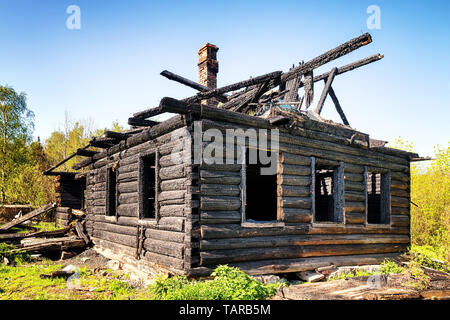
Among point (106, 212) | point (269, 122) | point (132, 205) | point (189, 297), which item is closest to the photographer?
point (189, 297)

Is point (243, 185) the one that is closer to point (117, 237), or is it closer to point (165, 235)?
point (165, 235)

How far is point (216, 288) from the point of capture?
5.35m

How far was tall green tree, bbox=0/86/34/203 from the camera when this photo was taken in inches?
962

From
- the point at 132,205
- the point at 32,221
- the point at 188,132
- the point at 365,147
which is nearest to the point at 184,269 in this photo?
the point at 188,132

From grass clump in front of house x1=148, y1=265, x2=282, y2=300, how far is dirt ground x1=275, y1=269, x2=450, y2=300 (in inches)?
17.3

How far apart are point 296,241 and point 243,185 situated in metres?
1.97

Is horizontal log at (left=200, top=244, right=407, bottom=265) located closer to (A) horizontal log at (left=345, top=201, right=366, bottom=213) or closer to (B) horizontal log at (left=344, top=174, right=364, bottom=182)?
(A) horizontal log at (left=345, top=201, right=366, bottom=213)

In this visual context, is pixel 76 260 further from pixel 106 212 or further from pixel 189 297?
pixel 189 297

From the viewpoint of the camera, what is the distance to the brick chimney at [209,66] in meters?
12.5

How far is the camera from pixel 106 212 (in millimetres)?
10305

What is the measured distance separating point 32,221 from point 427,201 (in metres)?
19.4

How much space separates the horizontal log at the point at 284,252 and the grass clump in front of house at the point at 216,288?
0.91 feet

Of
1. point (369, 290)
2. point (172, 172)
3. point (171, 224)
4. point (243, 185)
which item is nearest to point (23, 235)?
point (171, 224)

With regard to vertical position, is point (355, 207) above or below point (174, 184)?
below
